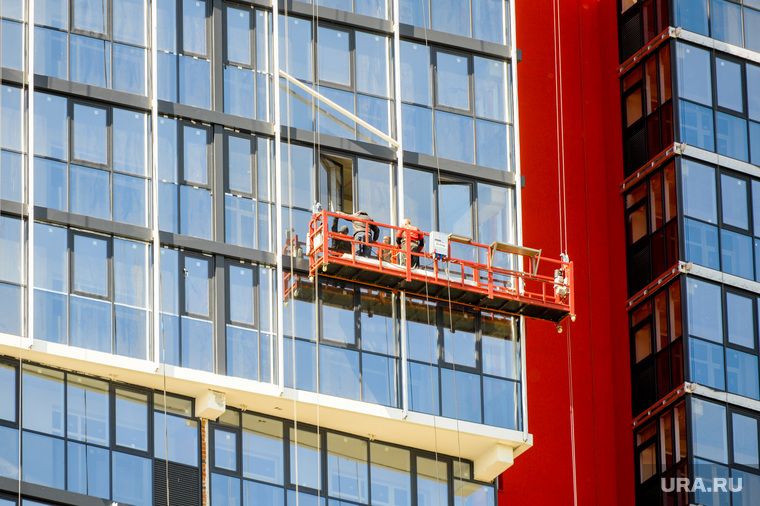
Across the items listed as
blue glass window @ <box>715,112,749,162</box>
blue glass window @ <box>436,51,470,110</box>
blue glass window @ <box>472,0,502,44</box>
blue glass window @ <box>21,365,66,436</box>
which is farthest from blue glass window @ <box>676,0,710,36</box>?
blue glass window @ <box>21,365,66,436</box>

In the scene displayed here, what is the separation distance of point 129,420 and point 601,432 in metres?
14.8

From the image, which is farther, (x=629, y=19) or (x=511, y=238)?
(x=629, y=19)

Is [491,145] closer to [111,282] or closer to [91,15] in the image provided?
[91,15]

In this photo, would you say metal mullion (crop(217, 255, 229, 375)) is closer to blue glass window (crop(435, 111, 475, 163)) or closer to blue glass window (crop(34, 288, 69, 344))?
blue glass window (crop(34, 288, 69, 344))

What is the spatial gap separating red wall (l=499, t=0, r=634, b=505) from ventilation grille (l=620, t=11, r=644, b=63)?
896 mm

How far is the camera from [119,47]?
4406 cm

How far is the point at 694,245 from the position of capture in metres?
50.2

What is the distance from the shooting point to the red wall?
5128 centimetres

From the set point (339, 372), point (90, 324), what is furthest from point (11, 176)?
point (339, 372)

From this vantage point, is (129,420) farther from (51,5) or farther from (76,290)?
(51,5)

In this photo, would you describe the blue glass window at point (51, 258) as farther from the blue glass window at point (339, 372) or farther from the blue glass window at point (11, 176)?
the blue glass window at point (339, 372)

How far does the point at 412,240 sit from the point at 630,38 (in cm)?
1198

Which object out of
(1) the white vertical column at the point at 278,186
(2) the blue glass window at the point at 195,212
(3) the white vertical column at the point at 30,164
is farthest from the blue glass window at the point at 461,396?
(3) the white vertical column at the point at 30,164

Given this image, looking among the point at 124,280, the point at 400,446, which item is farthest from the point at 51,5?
the point at 400,446
